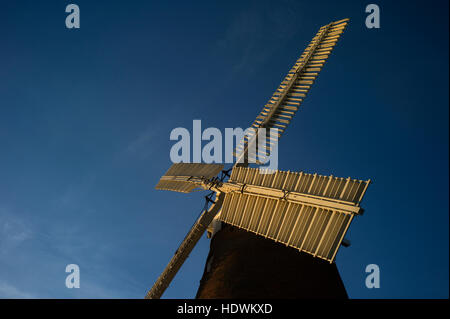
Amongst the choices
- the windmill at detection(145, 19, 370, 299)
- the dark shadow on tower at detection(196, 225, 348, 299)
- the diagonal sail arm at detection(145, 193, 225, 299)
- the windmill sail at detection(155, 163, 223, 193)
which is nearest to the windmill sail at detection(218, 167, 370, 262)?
the windmill at detection(145, 19, 370, 299)

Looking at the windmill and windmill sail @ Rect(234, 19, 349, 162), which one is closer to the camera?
the windmill

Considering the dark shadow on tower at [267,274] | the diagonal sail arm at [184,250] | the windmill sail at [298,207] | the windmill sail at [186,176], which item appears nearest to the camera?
the windmill sail at [298,207]

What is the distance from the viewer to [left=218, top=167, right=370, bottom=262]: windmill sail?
19.6 ft

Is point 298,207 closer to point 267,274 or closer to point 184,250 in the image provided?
point 267,274

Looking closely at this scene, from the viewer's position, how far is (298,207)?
23.4 ft

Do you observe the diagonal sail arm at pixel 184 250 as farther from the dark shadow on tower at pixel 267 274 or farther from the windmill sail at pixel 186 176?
the dark shadow on tower at pixel 267 274

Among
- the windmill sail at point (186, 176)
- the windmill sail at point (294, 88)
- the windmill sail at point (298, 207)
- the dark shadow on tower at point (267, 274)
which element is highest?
the windmill sail at point (294, 88)

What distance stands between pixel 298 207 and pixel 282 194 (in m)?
0.62

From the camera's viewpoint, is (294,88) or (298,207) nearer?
(298,207)

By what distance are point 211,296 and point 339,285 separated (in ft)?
12.3

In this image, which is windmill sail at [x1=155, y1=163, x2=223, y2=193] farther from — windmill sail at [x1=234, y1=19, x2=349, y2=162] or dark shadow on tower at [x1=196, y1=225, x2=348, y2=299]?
dark shadow on tower at [x1=196, y1=225, x2=348, y2=299]

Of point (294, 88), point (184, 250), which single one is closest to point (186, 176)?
point (184, 250)

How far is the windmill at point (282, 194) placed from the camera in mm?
6125

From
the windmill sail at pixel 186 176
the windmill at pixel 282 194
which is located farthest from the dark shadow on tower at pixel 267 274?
the windmill sail at pixel 186 176
